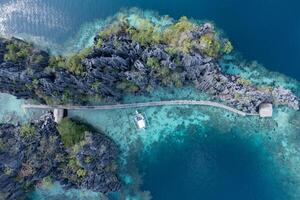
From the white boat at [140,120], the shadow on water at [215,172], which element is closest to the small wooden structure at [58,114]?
the white boat at [140,120]

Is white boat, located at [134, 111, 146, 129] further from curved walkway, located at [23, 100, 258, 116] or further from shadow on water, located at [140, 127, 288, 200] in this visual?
shadow on water, located at [140, 127, 288, 200]

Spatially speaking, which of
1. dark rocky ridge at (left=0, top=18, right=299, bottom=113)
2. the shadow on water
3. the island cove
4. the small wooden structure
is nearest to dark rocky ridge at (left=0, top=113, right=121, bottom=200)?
the island cove

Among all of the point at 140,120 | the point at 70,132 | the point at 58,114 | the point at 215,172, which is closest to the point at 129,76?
the point at 140,120

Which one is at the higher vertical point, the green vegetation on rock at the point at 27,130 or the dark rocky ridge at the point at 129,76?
the dark rocky ridge at the point at 129,76

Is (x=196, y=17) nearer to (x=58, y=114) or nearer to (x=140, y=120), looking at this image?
(x=140, y=120)

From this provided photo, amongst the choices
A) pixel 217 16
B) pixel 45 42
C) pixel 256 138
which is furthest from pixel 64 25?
pixel 256 138

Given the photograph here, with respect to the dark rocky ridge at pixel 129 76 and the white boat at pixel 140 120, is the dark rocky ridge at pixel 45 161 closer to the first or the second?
the white boat at pixel 140 120

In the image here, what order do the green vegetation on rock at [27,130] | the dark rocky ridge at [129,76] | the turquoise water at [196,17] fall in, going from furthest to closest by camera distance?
the turquoise water at [196,17]
the green vegetation on rock at [27,130]
the dark rocky ridge at [129,76]
